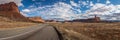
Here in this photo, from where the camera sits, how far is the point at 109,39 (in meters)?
25.6

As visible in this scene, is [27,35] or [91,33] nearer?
[27,35]

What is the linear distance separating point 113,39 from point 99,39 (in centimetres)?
173

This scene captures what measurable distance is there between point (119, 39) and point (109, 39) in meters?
1.20

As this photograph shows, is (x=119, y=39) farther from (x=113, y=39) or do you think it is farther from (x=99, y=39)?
(x=99, y=39)

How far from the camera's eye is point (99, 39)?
25922mm

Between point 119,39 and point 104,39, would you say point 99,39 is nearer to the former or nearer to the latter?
point 104,39

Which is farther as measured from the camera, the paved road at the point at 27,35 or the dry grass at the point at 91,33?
the dry grass at the point at 91,33

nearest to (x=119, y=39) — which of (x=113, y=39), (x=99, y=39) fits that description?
(x=113, y=39)

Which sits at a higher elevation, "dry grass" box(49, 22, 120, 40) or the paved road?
the paved road

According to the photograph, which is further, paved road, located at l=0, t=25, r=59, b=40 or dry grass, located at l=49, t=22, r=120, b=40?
dry grass, located at l=49, t=22, r=120, b=40

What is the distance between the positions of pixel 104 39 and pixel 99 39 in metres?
0.64

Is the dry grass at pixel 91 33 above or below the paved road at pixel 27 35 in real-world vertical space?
below

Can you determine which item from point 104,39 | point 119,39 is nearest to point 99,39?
point 104,39

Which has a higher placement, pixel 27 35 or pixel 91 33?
pixel 27 35
